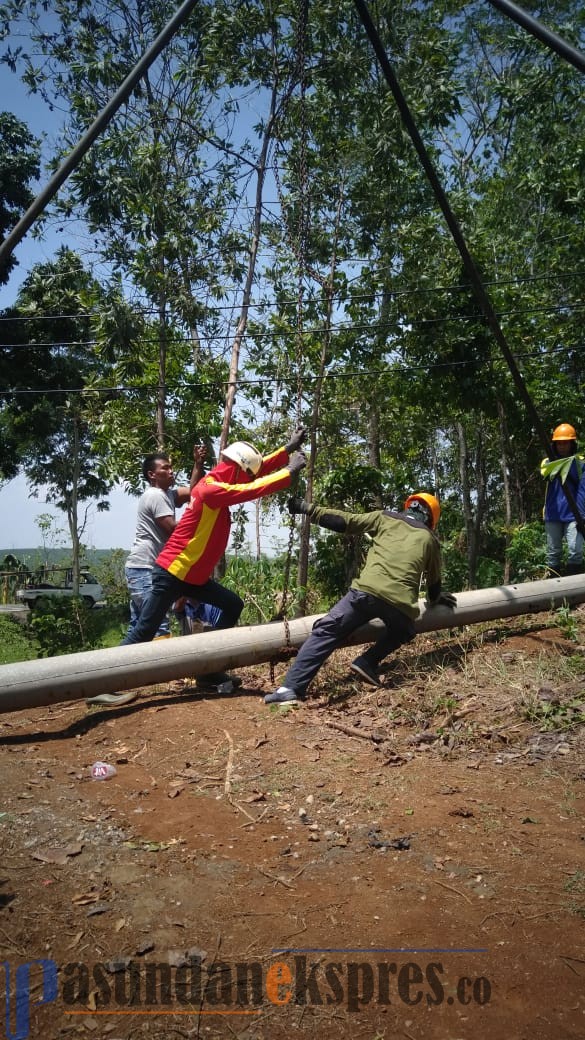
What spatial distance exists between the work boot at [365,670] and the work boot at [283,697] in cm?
56

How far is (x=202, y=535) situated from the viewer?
6.19m

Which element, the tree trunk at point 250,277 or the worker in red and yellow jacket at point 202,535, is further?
the tree trunk at point 250,277

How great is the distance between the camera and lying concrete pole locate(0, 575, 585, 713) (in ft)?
18.6

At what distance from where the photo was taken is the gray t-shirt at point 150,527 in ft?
22.9

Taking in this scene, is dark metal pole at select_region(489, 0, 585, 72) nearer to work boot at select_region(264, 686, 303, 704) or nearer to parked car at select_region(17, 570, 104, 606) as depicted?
work boot at select_region(264, 686, 303, 704)

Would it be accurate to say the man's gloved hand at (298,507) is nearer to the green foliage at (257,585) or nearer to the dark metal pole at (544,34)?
the green foliage at (257,585)

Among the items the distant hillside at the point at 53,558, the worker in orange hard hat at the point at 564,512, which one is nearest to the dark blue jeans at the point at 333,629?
the worker in orange hard hat at the point at 564,512

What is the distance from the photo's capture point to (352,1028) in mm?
2566

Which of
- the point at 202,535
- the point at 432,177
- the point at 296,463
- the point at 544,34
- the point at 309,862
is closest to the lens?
the point at 309,862

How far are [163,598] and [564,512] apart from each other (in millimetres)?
4553

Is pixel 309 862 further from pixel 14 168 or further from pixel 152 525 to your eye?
pixel 14 168

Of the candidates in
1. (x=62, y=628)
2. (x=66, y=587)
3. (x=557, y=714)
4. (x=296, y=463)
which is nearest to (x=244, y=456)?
(x=296, y=463)

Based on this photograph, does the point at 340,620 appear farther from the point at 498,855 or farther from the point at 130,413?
the point at 130,413

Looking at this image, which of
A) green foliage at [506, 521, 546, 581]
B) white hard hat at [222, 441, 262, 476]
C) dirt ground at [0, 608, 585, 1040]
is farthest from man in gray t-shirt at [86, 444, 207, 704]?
green foliage at [506, 521, 546, 581]
